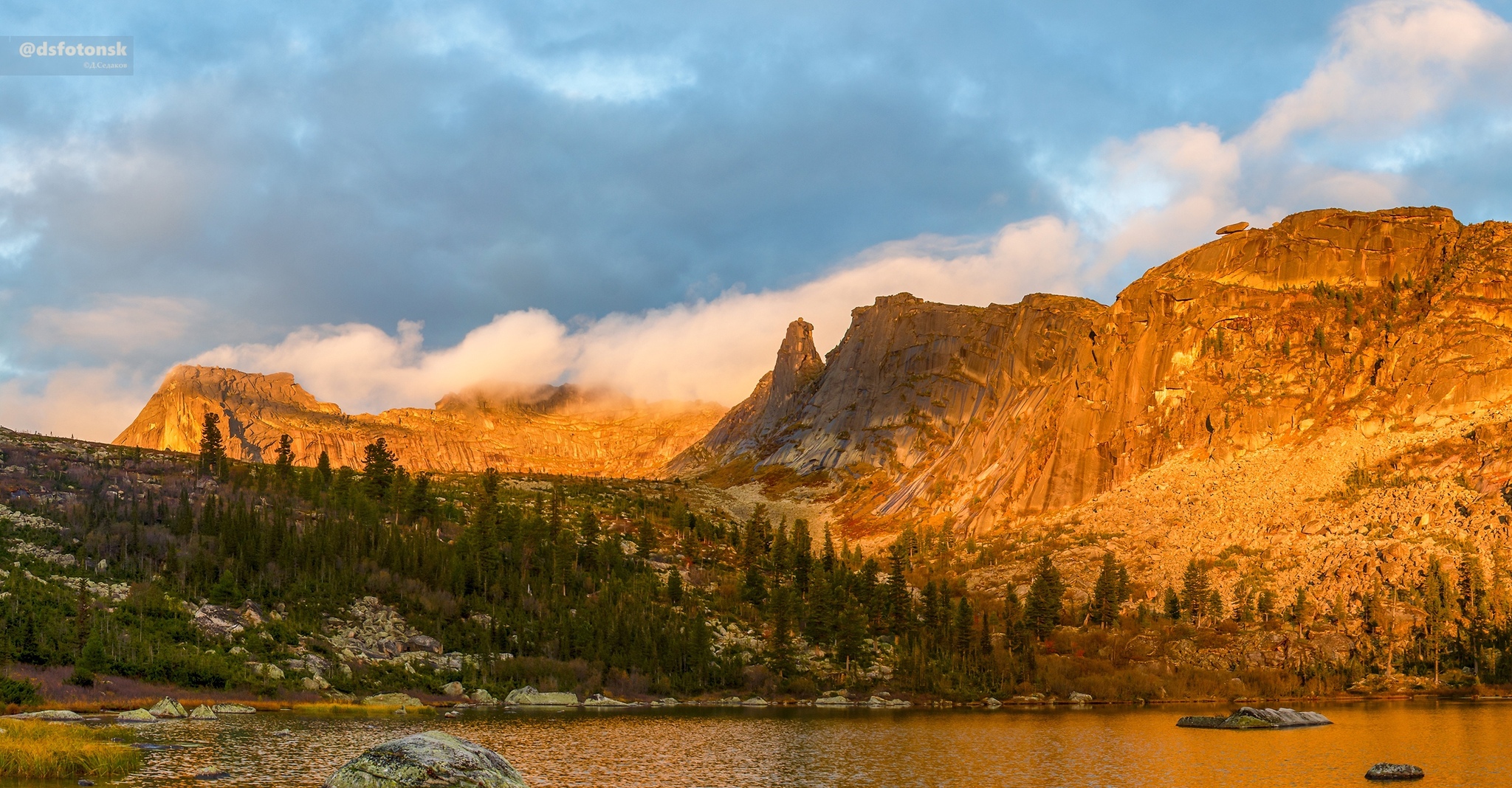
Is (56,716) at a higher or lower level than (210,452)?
lower

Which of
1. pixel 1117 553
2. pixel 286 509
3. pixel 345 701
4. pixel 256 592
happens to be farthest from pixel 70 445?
pixel 1117 553

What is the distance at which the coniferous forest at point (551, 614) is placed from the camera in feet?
354

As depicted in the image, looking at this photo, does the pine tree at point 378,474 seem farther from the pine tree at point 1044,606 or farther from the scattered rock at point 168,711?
the pine tree at point 1044,606

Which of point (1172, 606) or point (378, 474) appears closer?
point (1172, 606)

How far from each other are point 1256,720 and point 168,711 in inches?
3368

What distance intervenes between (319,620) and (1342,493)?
153080mm

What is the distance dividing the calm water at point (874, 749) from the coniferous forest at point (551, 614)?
2534 cm

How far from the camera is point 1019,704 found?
409 ft

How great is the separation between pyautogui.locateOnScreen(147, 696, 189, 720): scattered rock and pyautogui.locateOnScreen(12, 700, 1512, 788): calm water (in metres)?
5.28

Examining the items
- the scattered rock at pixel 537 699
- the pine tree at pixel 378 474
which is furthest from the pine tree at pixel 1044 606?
the pine tree at pixel 378 474

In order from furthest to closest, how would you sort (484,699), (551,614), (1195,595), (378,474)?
(378,474), (1195,595), (551,614), (484,699)

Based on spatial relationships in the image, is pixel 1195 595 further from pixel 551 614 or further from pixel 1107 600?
pixel 551 614

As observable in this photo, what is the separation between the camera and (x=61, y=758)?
45.8 meters

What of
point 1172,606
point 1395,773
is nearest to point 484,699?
point 1395,773
